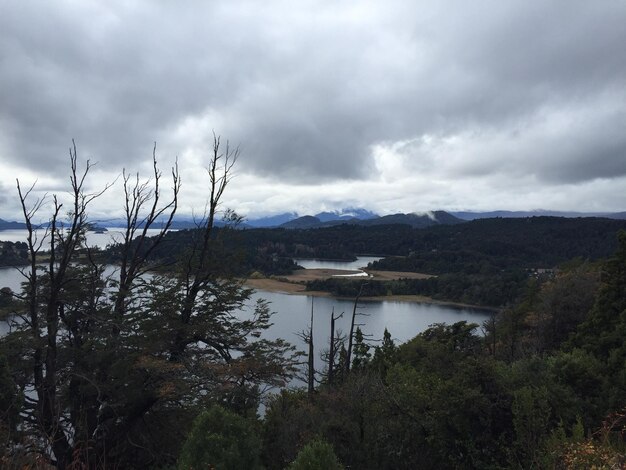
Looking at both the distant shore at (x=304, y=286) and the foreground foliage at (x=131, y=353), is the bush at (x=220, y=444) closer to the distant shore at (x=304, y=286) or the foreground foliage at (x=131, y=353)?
the foreground foliage at (x=131, y=353)

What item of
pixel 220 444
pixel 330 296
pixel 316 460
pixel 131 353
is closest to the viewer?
pixel 316 460

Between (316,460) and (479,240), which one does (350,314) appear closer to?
(316,460)

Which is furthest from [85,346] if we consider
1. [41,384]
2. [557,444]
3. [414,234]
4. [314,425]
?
[414,234]

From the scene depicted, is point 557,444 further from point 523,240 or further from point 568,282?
point 523,240

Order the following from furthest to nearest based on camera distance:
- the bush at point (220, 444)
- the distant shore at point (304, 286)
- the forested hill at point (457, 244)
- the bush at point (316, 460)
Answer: the forested hill at point (457, 244)
the distant shore at point (304, 286)
the bush at point (220, 444)
the bush at point (316, 460)

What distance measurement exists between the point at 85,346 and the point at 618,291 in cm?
1850

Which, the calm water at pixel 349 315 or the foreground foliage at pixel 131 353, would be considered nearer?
the foreground foliage at pixel 131 353

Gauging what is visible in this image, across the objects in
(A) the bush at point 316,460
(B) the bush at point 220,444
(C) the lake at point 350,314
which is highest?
(A) the bush at point 316,460

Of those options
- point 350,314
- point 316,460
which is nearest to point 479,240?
point 350,314

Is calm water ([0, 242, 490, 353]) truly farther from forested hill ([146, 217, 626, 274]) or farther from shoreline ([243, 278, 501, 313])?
forested hill ([146, 217, 626, 274])

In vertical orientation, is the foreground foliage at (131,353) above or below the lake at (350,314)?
above

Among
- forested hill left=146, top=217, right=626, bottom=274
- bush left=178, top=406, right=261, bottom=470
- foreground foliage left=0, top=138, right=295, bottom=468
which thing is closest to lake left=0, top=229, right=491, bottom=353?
forested hill left=146, top=217, right=626, bottom=274

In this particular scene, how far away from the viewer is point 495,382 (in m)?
8.55

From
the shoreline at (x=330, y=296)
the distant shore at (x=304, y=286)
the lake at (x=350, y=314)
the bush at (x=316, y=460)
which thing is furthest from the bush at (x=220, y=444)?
the shoreline at (x=330, y=296)
